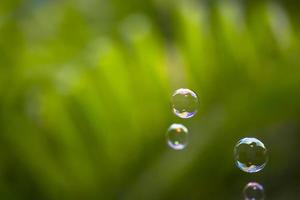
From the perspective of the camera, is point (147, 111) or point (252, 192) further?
point (147, 111)

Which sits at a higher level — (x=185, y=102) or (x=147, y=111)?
(x=185, y=102)

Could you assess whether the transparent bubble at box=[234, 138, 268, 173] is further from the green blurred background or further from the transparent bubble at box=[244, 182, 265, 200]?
the green blurred background

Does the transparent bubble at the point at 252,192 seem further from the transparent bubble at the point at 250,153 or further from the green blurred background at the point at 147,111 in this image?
the green blurred background at the point at 147,111

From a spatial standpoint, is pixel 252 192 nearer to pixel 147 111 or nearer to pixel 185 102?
pixel 185 102

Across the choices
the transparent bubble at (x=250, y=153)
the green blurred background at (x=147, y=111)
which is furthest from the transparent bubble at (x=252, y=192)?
the green blurred background at (x=147, y=111)

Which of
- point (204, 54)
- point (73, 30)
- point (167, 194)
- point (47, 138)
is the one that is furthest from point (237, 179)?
point (73, 30)

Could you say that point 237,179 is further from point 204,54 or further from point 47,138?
point 47,138

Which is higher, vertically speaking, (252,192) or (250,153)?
(250,153)

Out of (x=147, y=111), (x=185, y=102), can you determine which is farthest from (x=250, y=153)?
(x=147, y=111)
